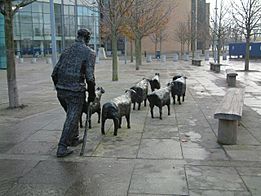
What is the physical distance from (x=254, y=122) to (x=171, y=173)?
4.09 m

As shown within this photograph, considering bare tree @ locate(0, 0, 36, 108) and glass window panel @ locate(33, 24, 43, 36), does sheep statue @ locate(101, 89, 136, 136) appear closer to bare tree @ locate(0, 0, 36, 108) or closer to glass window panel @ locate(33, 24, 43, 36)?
bare tree @ locate(0, 0, 36, 108)

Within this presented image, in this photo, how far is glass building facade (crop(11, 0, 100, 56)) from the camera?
198 ft

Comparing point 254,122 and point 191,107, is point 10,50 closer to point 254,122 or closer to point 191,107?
point 191,107

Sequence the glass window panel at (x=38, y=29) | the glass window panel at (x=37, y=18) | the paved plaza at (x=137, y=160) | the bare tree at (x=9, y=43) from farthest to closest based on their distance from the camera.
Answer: the glass window panel at (x=38, y=29) < the glass window panel at (x=37, y=18) < the bare tree at (x=9, y=43) < the paved plaza at (x=137, y=160)

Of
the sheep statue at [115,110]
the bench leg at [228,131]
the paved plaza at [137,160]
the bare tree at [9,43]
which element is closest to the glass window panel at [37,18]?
the bare tree at [9,43]

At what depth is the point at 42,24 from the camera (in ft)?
206

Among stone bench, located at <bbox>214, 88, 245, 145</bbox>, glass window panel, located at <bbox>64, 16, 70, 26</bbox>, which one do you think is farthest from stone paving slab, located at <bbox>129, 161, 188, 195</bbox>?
glass window panel, located at <bbox>64, 16, 70, 26</bbox>

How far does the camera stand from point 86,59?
5453mm

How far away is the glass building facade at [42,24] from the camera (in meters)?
60.3

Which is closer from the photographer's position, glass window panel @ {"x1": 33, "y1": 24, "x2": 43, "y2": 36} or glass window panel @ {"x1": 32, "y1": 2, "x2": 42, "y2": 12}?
glass window panel @ {"x1": 32, "y1": 2, "x2": 42, "y2": 12}

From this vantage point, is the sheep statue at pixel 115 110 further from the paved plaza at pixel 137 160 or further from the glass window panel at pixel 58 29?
the glass window panel at pixel 58 29

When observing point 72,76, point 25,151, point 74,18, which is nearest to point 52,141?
point 25,151

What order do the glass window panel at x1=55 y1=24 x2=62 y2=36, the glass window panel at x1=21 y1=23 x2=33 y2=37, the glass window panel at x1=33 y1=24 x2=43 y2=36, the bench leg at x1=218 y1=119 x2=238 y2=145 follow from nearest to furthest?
the bench leg at x1=218 y1=119 x2=238 y2=145 < the glass window panel at x1=21 y1=23 x2=33 y2=37 < the glass window panel at x1=33 y1=24 x2=43 y2=36 < the glass window panel at x1=55 y1=24 x2=62 y2=36

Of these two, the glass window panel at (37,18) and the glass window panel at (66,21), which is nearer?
the glass window panel at (37,18)
